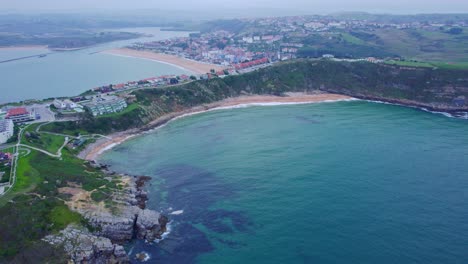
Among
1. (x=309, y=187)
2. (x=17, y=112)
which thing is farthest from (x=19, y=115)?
(x=309, y=187)

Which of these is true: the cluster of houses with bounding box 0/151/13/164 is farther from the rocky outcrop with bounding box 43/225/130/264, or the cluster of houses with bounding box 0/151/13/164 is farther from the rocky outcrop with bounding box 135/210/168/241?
the rocky outcrop with bounding box 135/210/168/241

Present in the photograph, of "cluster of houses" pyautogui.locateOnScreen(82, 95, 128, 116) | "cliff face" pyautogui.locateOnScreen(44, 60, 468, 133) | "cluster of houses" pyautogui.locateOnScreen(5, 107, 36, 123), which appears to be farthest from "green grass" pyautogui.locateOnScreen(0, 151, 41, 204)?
"cluster of houses" pyautogui.locateOnScreen(82, 95, 128, 116)

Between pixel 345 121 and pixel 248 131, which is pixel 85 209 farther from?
pixel 345 121

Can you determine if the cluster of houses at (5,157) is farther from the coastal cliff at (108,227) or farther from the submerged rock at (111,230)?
the submerged rock at (111,230)

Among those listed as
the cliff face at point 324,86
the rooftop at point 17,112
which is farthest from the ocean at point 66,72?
the cliff face at point 324,86

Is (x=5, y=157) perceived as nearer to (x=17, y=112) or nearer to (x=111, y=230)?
(x=17, y=112)

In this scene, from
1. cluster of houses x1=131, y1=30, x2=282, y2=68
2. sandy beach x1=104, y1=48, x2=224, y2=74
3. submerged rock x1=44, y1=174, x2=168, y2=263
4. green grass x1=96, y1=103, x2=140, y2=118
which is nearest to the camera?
submerged rock x1=44, y1=174, x2=168, y2=263

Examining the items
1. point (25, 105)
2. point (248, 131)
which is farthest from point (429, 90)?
point (25, 105)

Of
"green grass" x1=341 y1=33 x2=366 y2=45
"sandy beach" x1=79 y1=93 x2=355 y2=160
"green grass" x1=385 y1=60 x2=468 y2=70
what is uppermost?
"green grass" x1=341 y1=33 x2=366 y2=45
